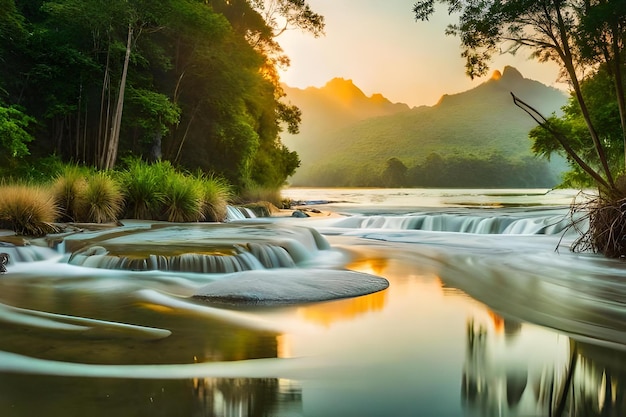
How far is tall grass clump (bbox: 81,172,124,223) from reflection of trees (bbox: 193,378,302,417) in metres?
10.4

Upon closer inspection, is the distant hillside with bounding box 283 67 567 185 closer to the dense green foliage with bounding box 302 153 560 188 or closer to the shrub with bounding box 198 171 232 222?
the dense green foliage with bounding box 302 153 560 188

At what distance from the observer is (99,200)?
12.6m

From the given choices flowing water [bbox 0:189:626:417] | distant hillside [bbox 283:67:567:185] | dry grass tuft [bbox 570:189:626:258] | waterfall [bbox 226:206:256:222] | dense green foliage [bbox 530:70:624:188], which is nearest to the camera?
flowing water [bbox 0:189:626:417]

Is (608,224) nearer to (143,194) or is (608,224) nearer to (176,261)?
(176,261)

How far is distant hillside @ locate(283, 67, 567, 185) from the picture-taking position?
10719cm

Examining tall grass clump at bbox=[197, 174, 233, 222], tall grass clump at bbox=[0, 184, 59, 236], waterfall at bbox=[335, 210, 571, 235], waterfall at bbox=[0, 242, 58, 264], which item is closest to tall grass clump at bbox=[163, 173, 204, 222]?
tall grass clump at bbox=[197, 174, 233, 222]

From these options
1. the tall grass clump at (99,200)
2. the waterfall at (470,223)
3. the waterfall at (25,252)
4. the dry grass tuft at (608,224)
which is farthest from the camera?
the waterfall at (470,223)

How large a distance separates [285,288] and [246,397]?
2987 millimetres

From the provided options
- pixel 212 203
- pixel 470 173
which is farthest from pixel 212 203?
pixel 470 173

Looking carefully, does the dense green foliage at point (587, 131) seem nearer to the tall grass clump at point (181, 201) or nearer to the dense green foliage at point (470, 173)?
the tall grass clump at point (181, 201)

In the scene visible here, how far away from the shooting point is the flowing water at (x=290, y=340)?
291 cm

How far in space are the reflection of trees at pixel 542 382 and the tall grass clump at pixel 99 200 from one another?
34.3 ft

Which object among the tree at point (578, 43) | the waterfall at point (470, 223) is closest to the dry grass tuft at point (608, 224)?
the tree at point (578, 43)

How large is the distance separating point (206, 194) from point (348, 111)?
170 meters
